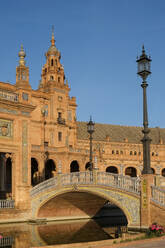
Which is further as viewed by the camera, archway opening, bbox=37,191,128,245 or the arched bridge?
archway opening, bbox=37,191,128,245

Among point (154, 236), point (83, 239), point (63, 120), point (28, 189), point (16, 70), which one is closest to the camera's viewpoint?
point (154, 236)

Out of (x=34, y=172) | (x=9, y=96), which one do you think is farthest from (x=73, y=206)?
(x=34, y=172)

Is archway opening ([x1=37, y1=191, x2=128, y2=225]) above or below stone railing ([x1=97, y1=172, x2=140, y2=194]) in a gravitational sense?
below

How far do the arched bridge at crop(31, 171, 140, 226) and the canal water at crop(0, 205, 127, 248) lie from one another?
53.6 inches

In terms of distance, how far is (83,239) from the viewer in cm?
2306

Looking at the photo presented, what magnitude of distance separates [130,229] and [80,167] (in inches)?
1300

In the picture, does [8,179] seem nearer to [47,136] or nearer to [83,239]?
[47,136]

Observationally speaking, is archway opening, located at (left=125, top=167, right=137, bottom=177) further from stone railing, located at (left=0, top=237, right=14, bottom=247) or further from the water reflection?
stone railing, located at (left=0, top=237, right=14, bottom=247)

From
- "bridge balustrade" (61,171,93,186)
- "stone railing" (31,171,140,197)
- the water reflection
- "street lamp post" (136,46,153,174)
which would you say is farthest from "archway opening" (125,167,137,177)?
"street lamp post" (136,46,153,174)

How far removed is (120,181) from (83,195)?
706 cm

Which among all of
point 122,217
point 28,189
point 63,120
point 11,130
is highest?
point 63,120

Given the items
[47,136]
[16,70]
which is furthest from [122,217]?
[47,136]

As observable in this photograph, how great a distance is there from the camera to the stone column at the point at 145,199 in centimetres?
2036

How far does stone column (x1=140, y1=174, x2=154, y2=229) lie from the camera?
20.4 meters
